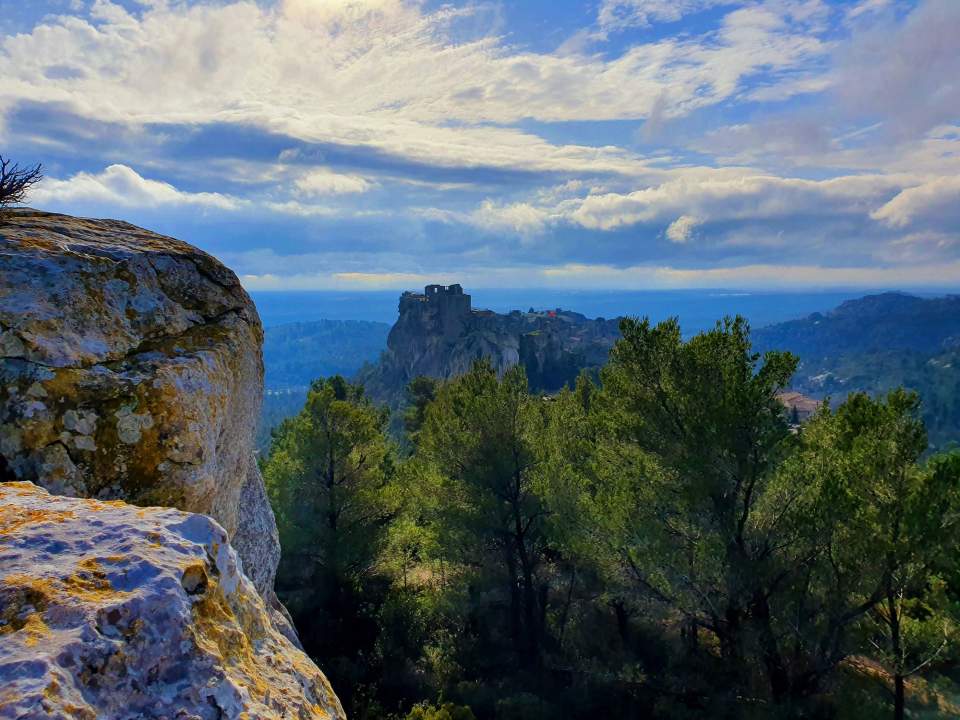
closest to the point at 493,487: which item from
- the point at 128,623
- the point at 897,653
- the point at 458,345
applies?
the point at 897,653

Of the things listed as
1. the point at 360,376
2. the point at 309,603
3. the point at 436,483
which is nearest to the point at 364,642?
the point at 309,603

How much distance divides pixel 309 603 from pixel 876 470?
1813 cm

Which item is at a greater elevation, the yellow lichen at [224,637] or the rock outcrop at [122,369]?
the rock outcrop at [122,369]

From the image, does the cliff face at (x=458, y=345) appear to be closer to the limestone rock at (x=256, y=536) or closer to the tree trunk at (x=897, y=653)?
the tree trunk at (x=897, y=653)

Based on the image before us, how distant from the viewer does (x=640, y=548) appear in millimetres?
14734

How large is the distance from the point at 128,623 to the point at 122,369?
3.07 metres

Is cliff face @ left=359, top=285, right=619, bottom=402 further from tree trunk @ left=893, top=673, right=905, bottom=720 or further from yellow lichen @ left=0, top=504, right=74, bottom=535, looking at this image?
yellow lichen @ left=0, top=504, right=74, bottom=535

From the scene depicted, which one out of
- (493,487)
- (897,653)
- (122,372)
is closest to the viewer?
(122,372)

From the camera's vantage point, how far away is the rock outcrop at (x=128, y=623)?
2.74 m

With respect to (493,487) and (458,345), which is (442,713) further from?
(458,345)

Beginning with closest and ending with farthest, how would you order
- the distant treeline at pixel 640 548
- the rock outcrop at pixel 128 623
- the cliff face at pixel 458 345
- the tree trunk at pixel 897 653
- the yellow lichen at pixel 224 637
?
1. the rock outcrop at pixel 128 623
2. the yellow lichen at pixel 224 637
3. the distant treeline at pixel 640 548
4. the tree trunk at pixel 897 653
5. the cliff face at pixel 458 345

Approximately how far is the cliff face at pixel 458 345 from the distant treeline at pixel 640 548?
9629cm

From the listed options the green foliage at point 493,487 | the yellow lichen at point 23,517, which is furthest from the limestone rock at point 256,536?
the green foliage at point 493,487

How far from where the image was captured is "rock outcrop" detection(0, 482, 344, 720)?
9.00 feet
